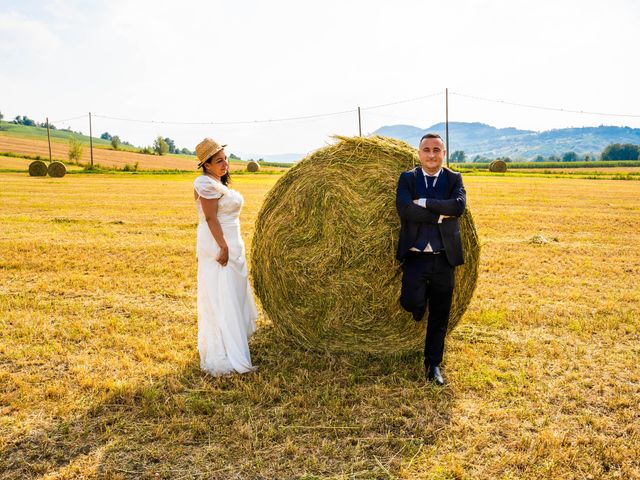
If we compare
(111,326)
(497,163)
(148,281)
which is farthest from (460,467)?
(497,163)

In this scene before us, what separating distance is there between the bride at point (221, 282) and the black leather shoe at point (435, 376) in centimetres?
173

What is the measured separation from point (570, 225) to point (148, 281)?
37.4ft

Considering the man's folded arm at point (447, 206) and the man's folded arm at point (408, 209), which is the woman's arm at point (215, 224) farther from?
the man's folded arm at point (447, 206)

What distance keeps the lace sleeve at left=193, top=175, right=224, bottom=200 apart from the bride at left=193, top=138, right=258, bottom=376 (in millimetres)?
59

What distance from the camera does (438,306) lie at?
5086 millimetres

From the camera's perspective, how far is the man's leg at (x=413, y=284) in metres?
4.97

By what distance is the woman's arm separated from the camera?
5.07 meters

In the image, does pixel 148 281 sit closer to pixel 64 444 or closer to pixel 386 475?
pixel 64 444

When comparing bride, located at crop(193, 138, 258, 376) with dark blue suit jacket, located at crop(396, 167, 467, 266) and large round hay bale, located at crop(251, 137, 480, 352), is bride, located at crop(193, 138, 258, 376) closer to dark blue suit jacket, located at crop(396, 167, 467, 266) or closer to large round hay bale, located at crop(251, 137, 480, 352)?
large round hay bale, located at crop(251, 137, 480, 352)

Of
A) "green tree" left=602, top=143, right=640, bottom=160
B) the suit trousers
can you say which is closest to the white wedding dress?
the suit trousers

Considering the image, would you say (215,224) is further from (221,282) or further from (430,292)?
(430,292)

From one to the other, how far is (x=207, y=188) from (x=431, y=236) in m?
2.12

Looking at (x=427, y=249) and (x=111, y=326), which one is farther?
(x=111, y=326)

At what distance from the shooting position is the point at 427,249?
488 centimetres
